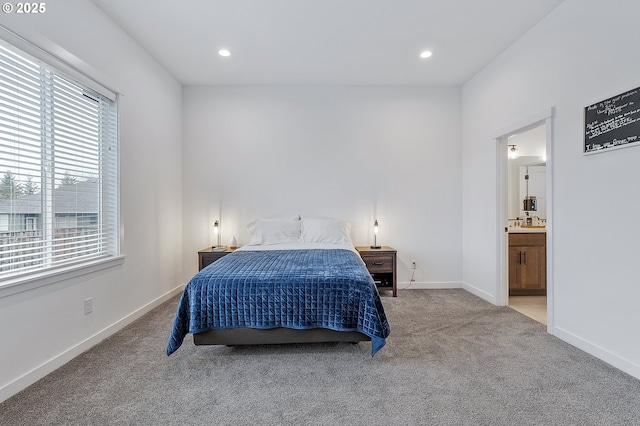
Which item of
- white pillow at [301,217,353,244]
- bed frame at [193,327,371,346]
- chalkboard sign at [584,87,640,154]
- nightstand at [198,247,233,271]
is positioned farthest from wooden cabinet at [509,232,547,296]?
nightstand at [198,247,233,271]

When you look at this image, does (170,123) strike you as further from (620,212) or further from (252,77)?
(620,212)

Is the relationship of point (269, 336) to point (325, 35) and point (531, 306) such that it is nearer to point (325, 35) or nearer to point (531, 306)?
point (325, 35)

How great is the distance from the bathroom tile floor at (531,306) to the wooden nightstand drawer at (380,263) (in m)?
1.43

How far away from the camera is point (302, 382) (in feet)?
6.32

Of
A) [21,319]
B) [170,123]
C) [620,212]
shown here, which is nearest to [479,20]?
[620,212]

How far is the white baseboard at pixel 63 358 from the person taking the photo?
181 centimetres

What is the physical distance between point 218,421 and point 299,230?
8.68 ft

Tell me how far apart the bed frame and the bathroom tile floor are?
84.8 inches

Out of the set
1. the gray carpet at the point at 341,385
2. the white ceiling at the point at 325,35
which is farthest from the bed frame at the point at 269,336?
the white ceiling at the point at 325,35

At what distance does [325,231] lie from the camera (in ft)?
12.9

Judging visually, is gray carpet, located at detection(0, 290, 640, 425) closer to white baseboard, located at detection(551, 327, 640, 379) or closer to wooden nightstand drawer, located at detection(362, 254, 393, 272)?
white baseboard, located at detection(551, 327, 640, 379)

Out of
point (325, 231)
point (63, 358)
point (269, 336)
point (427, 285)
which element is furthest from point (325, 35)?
point (63, 358)

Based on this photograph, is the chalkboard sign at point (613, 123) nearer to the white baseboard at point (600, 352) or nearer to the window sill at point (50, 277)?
the white baseboard at point (600, 352)

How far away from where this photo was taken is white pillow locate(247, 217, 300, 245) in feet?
12.8
